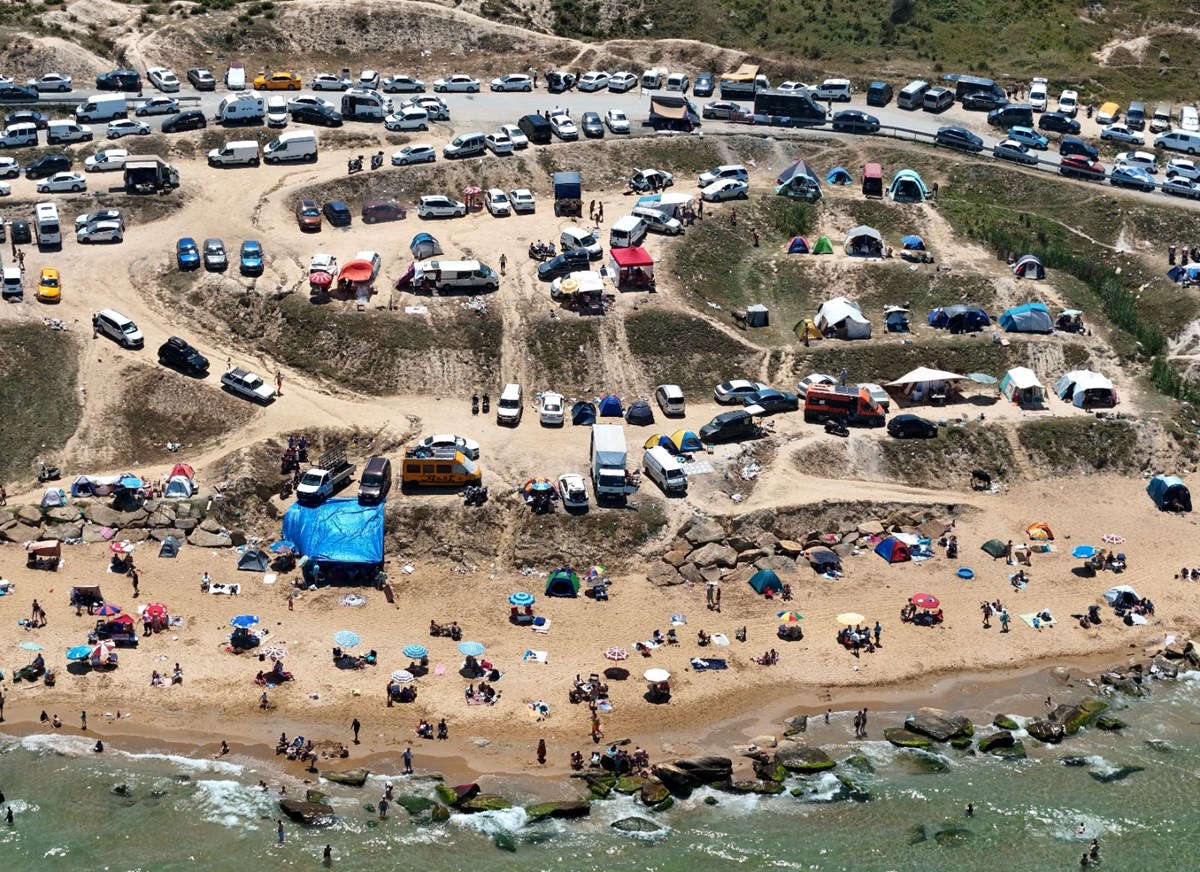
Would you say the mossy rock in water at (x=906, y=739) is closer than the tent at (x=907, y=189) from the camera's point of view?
Yes

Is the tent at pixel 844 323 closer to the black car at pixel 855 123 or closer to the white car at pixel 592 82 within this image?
the black car at pixel 855 123

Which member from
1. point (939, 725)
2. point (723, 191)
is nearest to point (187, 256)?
point (723, 191)

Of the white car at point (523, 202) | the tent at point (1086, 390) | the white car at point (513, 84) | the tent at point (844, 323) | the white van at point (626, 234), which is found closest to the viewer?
the tent at point (1086, 390)

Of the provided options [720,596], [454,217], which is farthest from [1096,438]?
[454,217]

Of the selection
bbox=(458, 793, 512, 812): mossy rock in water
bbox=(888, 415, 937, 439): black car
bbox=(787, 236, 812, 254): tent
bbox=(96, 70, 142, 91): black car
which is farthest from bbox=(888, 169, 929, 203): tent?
bbox=(458, 793, 512, 812): mossy rock in water

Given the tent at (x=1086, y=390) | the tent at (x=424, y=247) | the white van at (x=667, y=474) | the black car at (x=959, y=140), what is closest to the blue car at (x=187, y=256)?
the tent at (x=424, y=247)

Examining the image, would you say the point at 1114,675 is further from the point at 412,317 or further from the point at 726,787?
the point at 412,317
